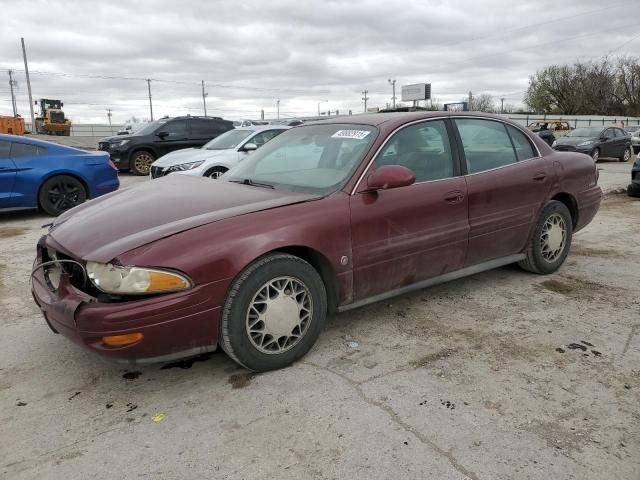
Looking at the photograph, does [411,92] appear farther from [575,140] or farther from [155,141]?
[155,141]

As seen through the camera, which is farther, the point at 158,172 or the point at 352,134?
the point at 158,172

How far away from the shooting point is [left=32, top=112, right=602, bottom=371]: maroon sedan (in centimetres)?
264

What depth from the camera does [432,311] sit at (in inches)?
157

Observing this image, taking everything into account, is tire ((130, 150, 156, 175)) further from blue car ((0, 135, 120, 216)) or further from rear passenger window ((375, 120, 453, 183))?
rear passenger window ((375, 120, 453, 183))

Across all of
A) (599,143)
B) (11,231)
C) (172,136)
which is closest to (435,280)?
(11,231)

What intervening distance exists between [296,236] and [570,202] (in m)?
3.21

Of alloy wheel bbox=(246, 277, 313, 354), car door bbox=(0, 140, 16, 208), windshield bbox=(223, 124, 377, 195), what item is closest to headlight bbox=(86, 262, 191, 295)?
alloy wheel bbox=(246, 277, 313, 354)

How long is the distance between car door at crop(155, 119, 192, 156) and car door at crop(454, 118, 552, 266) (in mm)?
11482

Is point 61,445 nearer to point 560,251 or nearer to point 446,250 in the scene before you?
point 446,250

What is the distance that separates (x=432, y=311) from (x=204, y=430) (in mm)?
2109

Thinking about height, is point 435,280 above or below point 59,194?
below

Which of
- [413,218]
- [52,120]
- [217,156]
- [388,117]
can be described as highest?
[52,120]

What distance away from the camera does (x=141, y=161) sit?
1424cm

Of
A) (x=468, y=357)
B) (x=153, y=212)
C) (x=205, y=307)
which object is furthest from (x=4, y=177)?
(x=468, y=357)
